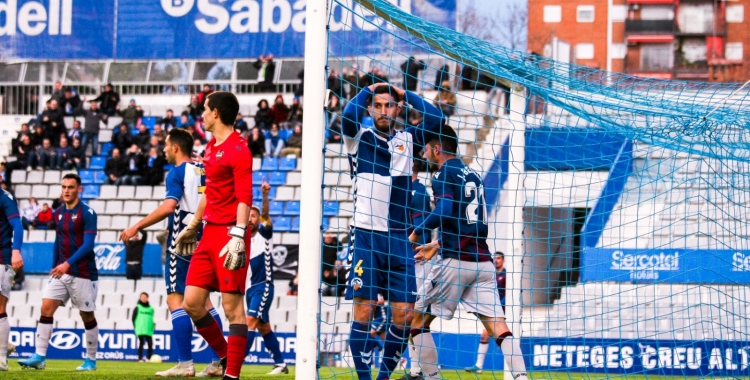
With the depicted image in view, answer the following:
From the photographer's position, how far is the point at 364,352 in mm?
7246

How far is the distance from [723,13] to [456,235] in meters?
51.9

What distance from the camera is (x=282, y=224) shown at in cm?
2059

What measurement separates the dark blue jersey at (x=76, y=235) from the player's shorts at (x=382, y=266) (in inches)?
151

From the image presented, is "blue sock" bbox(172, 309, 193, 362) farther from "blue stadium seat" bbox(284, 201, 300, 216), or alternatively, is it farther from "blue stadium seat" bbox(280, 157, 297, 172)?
"blue stadium seat" bbox(280, 157, 297, 172)

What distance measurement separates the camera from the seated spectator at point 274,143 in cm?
2200

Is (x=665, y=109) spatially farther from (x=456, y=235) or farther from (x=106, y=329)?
(x=106, y=329)

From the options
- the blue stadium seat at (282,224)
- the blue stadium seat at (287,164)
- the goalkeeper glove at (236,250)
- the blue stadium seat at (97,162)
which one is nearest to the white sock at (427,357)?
the goalkeeper glove at (236,250)

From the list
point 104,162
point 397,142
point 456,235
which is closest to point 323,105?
point 397,142

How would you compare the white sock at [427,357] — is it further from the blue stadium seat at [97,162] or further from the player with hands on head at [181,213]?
the blue stadium seat at [97,162]

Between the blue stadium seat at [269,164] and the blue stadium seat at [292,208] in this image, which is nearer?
the blue stadium seat at [292,208]

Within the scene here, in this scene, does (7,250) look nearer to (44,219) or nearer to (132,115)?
(44,219)

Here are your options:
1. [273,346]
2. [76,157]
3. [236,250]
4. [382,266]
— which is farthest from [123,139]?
[236,250]

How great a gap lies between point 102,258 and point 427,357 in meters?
13.9

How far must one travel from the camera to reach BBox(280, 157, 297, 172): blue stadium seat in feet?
70.9
